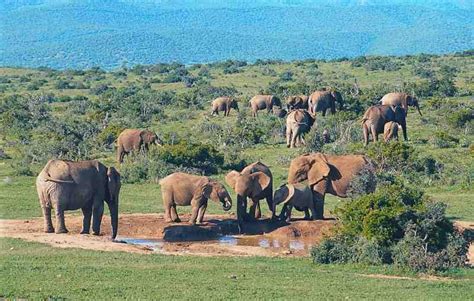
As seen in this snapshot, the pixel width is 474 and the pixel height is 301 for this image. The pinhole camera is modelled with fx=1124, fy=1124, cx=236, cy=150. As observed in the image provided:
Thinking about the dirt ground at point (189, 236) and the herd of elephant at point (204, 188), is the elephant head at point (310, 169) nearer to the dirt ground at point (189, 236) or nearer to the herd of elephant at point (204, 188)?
the herd of elephant at point (204, 188)

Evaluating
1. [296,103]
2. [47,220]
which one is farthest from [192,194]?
[296,103]

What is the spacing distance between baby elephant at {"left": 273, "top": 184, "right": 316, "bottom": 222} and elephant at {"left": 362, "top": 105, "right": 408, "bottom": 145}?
525 inches

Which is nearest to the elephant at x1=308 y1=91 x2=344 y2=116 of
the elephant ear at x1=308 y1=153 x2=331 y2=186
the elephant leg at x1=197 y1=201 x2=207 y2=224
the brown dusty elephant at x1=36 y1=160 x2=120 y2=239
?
the elephant ear at x1=308 y1=153 x2=331 y2=186

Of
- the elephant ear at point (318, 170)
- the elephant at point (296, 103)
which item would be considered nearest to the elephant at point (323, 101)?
the elephant at point (296, 103)

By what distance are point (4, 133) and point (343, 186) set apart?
22.6 meters

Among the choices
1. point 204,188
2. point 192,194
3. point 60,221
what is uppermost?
point 204,188

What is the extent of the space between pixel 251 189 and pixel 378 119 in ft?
48.5

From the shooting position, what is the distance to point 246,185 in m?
24.1

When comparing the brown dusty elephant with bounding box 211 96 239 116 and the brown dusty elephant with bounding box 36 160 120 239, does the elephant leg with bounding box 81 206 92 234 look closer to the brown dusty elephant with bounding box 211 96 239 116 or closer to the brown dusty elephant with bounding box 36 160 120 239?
the brown dusty elephant with bounding box 36 160 120 239

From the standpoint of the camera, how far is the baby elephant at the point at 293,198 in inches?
955

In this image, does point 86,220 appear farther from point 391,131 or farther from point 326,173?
point 391,131

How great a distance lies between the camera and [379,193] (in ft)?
70.0

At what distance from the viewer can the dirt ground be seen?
2103 centimetres

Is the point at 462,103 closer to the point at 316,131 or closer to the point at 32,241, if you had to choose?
the point at 316,131
